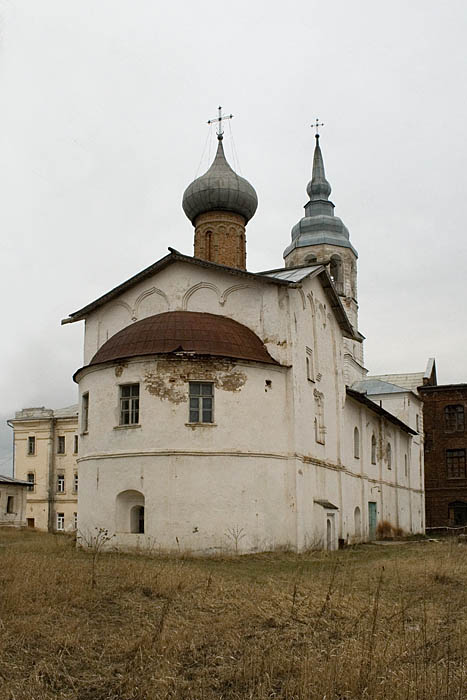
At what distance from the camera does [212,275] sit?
2088 cm

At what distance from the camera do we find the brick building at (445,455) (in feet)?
133

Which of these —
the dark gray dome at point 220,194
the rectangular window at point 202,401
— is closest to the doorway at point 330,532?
the rectangular window at point 202,401

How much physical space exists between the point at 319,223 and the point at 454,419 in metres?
13.5

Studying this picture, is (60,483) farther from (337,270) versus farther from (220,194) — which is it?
(220,194)

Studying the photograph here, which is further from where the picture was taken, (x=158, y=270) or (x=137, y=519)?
(x=158, y=270)

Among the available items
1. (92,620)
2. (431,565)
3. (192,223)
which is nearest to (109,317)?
(192,223)

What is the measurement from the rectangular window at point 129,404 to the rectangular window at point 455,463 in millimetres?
26813

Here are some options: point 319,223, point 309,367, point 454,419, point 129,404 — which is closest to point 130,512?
point 129,404

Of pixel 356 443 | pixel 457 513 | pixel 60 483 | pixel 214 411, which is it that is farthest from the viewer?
pixel 60 483

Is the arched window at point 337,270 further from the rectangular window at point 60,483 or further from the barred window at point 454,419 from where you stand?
the rectangular window at point 60,483

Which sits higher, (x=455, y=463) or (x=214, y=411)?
(x=214, y=411)

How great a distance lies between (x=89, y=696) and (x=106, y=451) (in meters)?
12.5

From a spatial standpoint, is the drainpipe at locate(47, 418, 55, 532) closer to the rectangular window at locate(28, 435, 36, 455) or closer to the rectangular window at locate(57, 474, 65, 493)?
the rectangular window at locate(57, 474, 65, 493)

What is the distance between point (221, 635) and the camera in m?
7.96
